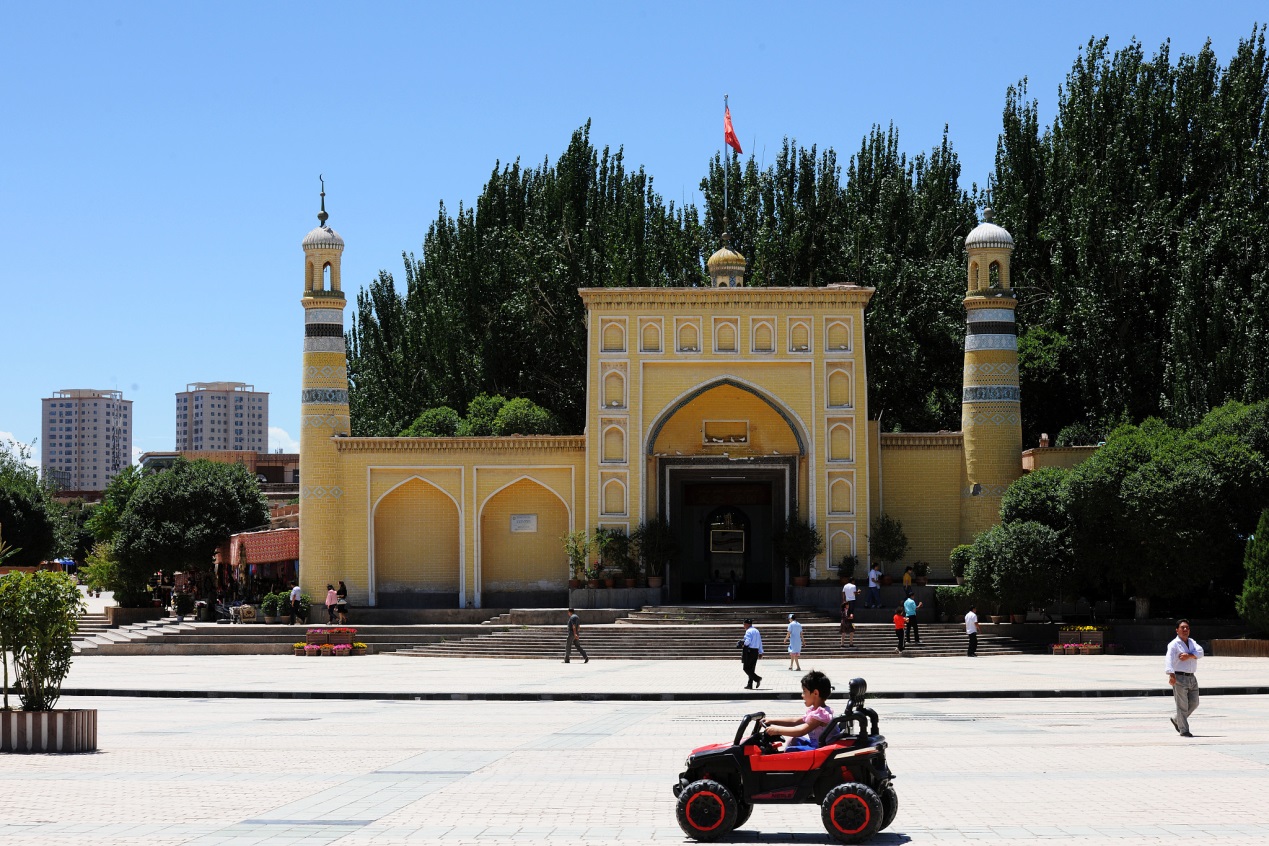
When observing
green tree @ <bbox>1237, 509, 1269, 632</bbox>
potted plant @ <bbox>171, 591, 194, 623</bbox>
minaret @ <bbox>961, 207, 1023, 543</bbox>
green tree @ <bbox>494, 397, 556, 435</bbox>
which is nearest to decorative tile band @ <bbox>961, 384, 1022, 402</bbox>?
minaret @ <bbox>961, 207, 1023, 543</bbox>

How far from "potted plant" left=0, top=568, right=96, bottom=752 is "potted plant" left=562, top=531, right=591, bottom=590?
2140 cm

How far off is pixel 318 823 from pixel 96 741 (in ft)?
18.1

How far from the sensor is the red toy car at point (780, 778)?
938 centimetres

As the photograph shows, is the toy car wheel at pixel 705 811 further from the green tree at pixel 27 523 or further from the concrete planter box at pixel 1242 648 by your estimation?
the green tree at pixel 27 523

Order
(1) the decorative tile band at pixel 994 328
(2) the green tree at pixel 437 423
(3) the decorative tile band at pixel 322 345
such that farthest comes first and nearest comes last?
(2) the green tree at pixel 437 423 < (3) the decorative tile band at pixel 322 345 < (1) the decorative tile band at pixel 994 328

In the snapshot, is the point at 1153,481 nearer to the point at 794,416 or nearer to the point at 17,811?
the point at 794,416

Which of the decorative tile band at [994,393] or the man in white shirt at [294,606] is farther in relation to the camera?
the decorative tile band at [994,393]

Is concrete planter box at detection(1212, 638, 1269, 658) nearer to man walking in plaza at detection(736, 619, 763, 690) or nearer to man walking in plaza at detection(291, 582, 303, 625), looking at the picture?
man walking in plaza at detection(736, 619, 763, 690)

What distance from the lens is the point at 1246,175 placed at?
3834 cm

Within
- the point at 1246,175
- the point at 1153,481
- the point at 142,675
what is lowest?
the point at 142,675

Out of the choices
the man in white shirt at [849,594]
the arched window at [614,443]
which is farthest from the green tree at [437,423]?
the man in white shirt at [849,594]

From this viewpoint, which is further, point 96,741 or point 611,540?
point 611,540

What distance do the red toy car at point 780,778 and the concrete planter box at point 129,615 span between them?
32570 mm

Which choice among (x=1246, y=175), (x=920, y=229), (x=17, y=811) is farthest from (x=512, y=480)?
(x=17, y=811)
